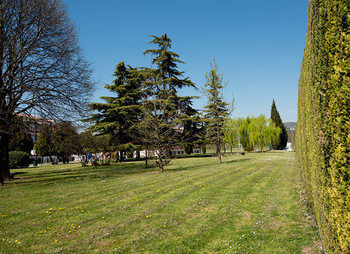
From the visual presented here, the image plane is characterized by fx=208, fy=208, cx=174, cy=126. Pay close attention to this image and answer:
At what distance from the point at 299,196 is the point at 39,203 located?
8.86 metres

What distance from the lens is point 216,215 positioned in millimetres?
5230

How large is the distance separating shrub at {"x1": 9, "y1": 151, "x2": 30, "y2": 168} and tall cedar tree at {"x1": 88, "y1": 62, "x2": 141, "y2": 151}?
30.9 ft

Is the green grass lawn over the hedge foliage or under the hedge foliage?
under

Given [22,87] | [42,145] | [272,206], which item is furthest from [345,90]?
[42,145]

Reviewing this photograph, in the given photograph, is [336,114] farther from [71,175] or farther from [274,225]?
[71,175]

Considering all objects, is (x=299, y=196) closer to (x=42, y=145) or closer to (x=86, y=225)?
(x=86, y=225)

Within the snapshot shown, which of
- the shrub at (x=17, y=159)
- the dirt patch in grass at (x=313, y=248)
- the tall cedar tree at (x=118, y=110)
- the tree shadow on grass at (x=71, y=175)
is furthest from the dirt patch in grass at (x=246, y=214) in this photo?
the shrub at (x=17, y=159)

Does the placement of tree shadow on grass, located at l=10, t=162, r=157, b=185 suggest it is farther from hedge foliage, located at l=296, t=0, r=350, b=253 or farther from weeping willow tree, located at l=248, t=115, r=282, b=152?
weeping willow tree, located at l=248, t=115, r=282, b=152

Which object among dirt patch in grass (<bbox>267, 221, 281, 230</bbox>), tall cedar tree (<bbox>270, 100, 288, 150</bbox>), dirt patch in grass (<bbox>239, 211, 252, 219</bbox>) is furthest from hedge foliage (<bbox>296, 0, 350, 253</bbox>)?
tall cedar tree (<bbox>270, 100, 288, 150</bbox>)

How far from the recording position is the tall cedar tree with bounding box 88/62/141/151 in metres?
26.8

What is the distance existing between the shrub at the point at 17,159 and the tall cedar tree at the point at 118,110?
941 cm

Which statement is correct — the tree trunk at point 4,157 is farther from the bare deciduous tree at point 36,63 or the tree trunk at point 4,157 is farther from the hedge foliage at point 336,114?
the hedge foliage at point 336,114

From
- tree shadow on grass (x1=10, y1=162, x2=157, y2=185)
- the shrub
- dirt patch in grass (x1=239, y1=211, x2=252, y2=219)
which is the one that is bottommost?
tree shadow on grass (x1=10, y1=162, x2=157, y2=185)

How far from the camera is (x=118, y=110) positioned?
89.2 ft
